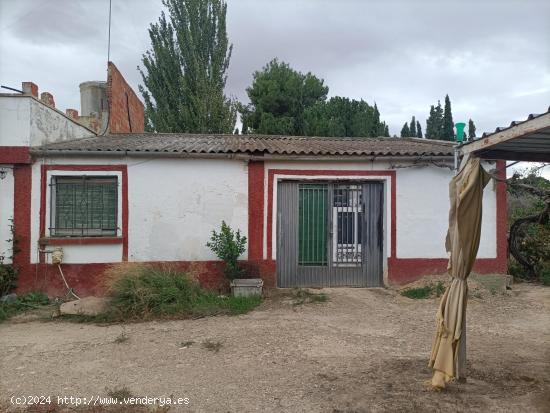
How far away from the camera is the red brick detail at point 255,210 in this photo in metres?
8.38

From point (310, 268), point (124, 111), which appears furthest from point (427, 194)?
point (124, 111)

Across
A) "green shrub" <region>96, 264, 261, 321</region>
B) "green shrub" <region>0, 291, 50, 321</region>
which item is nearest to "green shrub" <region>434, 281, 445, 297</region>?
"green shrub" <region>96, 264, 261, 321</region>

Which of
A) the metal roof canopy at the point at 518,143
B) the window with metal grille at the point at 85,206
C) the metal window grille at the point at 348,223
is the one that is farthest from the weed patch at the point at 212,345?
the metal window grille at the point at 348,223

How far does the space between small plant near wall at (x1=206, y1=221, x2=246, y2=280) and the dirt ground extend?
100cm

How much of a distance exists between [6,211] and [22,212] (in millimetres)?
277

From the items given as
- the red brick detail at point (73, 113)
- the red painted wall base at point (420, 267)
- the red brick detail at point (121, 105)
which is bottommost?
the red painted wall base at point (420, 267)

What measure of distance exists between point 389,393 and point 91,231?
21.2 feet

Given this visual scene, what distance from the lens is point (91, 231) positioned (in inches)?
324

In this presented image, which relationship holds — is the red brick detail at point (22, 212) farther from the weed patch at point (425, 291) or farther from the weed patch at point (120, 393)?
the weed patch at point (425, 291)

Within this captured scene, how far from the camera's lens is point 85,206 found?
27.0ft

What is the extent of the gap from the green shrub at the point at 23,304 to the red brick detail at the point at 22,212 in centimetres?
58

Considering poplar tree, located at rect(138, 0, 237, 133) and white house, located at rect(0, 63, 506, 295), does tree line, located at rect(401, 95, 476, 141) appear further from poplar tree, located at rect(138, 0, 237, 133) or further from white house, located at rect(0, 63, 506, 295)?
white house, located at rect(0, 63, 506, 295)

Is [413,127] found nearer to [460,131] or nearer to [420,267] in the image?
[420,267]

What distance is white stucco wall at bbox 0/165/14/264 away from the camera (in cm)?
784
